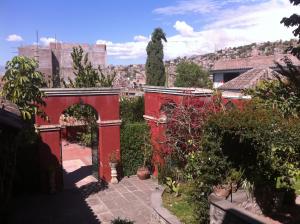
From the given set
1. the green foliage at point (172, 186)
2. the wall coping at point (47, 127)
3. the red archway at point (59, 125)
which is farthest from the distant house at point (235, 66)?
the wall coping at point (47, 127)

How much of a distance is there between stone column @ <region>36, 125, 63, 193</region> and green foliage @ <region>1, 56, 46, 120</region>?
10.7 feet

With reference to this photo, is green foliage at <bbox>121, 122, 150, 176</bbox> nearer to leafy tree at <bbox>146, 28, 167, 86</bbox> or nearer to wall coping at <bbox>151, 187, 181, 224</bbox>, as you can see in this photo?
wall coping at <bbox>151, 187, 181, 224</bbox>

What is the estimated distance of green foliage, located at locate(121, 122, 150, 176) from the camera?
1573 cm

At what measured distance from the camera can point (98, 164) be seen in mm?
15602

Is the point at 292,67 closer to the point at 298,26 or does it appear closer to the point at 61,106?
the point at 298,26

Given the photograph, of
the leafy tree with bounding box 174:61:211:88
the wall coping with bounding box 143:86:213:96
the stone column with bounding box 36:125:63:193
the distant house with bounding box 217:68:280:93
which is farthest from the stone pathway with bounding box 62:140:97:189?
the leafy tree with bounding box 174:61:211:88

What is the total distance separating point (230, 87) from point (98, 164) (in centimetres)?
1070

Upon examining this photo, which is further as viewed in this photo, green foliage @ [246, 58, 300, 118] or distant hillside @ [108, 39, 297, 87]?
distant hillside @ [108, 39, 297, 87]

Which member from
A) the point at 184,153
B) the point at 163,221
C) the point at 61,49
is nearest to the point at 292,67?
the point at 163,221

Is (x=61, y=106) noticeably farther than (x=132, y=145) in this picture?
No

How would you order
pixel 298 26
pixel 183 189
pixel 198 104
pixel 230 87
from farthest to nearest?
1. pixel 230 87
2. pixel 198 104
3. pixel 183 189
4. pixel 298 26

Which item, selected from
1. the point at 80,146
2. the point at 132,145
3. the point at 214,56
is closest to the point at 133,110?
the point at 80,146

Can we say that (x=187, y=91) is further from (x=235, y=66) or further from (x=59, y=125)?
(x=235, y=66)

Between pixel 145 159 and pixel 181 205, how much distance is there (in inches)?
188
